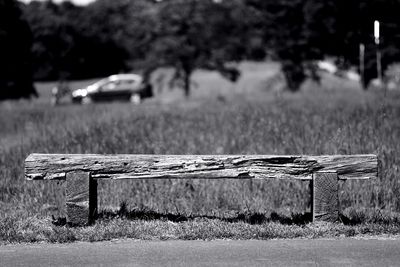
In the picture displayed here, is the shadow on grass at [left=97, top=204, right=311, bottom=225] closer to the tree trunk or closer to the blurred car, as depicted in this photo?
the blurred car

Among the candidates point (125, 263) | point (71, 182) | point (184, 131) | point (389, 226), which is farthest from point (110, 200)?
point (184, 131)

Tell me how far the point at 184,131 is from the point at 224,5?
25.6 m

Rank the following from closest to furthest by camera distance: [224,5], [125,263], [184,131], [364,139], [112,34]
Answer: [125,263], [364,139], [184,131], [224,5], [112,34]

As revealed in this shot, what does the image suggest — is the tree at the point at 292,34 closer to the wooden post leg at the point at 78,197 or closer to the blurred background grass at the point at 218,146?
the blurred background grass at the point at 218,146

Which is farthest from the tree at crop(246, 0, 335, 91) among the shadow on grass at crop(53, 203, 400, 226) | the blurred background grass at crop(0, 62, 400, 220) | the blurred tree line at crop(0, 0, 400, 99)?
the shadow on grass at crop(53, 203, 400, 226)

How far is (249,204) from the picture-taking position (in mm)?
6871

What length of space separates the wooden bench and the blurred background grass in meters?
0.82

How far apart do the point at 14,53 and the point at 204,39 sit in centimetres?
1186

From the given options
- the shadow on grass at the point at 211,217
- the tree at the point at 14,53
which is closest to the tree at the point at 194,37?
the tree at the point at 14,53

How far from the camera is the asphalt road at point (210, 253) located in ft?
15.7

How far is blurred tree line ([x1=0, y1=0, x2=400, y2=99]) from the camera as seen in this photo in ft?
72.5

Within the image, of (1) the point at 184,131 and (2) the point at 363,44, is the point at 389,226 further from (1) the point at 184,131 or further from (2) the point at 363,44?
(2) the point at 363,44

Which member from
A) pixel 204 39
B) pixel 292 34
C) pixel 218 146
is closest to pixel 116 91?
pixel 204 39

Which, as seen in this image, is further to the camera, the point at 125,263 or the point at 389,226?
the point at 389,226
